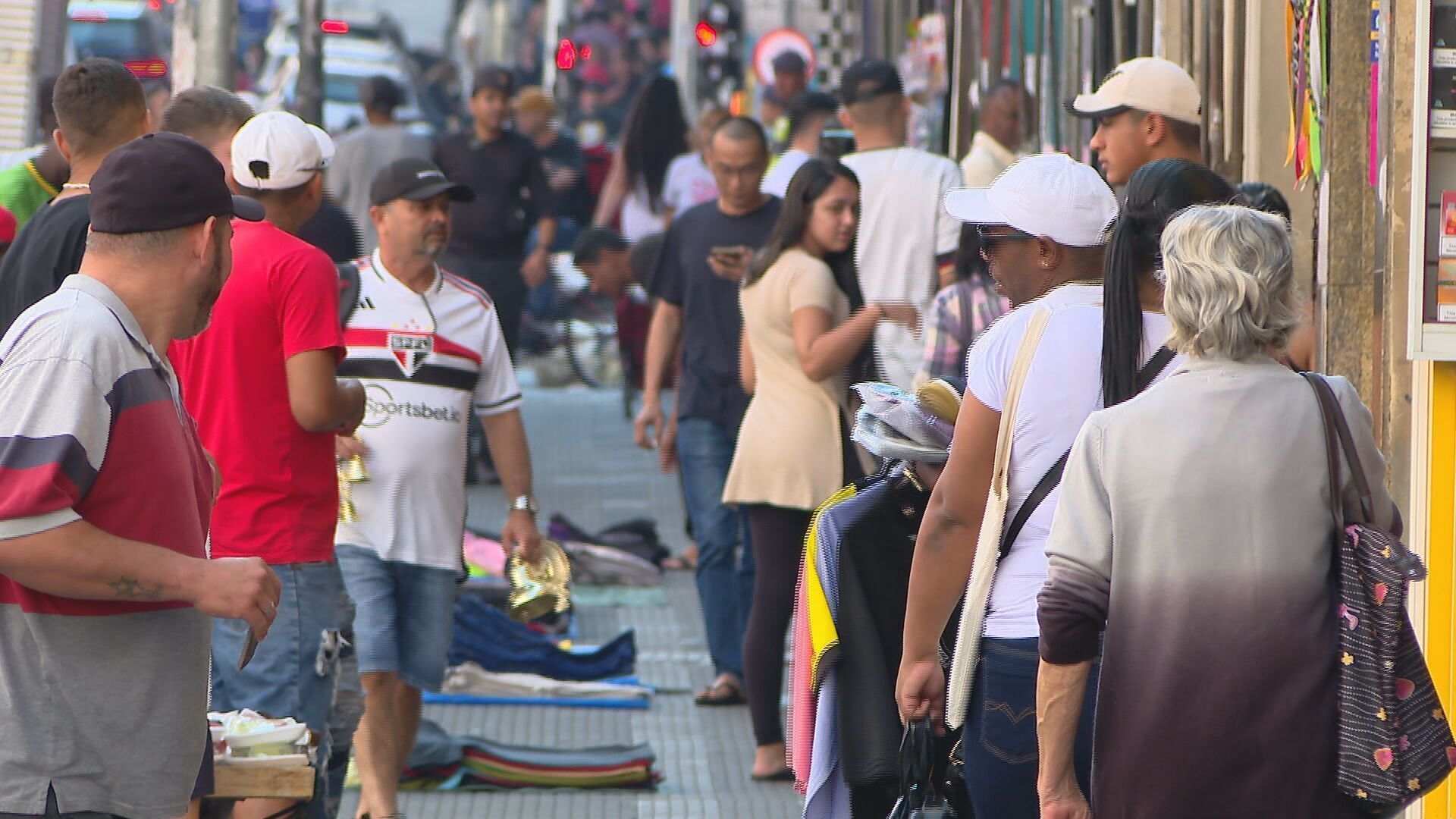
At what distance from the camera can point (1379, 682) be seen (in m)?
3.33

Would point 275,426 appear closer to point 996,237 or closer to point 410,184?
point 410,184

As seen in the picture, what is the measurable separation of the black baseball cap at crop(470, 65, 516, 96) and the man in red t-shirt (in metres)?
7.64

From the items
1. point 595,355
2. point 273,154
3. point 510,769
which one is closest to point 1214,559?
point 273,154

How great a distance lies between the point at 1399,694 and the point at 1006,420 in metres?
0.98

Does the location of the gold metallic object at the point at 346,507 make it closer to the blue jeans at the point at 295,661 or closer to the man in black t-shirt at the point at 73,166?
the blue jeans at the point at 295,661

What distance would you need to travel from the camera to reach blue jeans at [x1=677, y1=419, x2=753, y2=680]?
8461 millimetres

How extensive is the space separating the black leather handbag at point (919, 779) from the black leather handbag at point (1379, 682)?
1.21m

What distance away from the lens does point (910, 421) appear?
462cm

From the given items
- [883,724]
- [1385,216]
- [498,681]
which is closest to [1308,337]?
[1385,216]

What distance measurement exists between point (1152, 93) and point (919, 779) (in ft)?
7.79

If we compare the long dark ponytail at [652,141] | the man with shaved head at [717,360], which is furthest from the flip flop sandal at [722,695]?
the long dark ponytail at [652,141]

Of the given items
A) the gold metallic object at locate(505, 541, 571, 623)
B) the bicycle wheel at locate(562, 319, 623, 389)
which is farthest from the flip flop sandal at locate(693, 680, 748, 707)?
the bicycle wheel at locate(562, 319, 623, 389)

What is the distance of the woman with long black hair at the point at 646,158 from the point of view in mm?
15445

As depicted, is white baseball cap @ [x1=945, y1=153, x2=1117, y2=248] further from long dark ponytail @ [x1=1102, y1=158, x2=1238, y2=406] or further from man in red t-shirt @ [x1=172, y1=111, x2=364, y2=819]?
man in red t-shirt @ [x1=172, y1=111, x2=364, y2=819]
